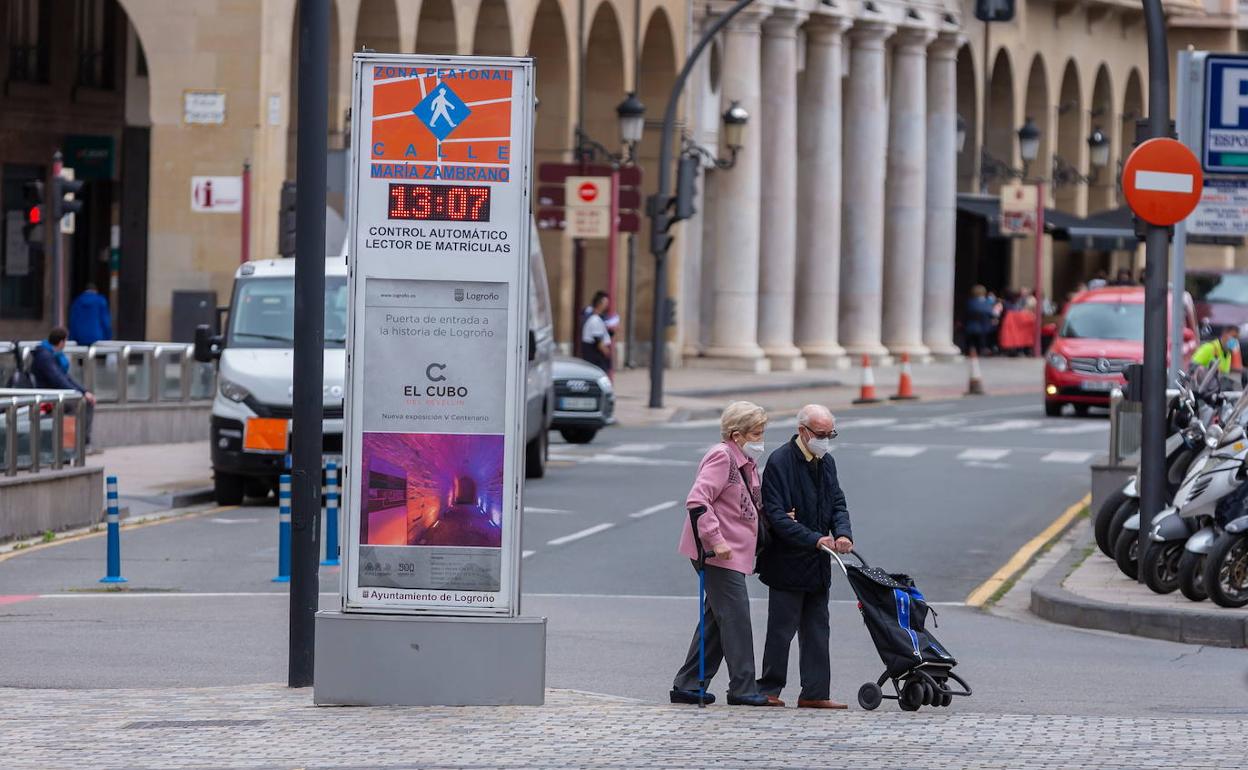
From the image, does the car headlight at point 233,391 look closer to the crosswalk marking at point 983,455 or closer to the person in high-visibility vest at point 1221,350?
the person in high-visibility vest at point 1221,350

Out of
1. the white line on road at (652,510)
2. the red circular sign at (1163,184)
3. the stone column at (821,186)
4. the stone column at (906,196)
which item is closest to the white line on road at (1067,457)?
the white line on road at (652,510)

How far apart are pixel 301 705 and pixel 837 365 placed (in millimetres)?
43234

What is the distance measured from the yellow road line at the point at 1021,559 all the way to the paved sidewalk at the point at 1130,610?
406 millimetres

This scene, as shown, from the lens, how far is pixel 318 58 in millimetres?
10727

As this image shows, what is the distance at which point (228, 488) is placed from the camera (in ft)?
71.3

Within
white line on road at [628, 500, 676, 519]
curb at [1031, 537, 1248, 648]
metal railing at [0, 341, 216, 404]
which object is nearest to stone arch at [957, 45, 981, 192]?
metal railing at [0, 341, 216, 404]

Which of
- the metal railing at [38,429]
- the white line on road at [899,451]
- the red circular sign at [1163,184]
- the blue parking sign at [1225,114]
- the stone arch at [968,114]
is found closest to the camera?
the red circular sign at [1163,184]

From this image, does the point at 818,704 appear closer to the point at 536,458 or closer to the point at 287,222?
the point at 536,458

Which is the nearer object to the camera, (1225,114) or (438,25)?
(1225,114)

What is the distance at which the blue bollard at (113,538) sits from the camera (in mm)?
15539

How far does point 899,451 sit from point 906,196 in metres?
29.0

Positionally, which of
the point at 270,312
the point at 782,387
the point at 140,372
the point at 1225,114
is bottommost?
the point at 782,387

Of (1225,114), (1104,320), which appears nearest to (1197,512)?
(1225,114)

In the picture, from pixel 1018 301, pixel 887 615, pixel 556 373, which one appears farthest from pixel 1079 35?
pixel 887 615
